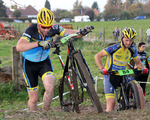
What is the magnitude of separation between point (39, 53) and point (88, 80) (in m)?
1.44

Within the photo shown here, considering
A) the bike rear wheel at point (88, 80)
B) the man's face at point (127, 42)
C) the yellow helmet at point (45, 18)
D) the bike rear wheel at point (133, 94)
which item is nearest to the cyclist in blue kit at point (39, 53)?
the yellow helmet at point (45, 18)

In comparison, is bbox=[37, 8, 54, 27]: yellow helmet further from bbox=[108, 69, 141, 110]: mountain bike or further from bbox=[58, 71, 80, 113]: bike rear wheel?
bbox=[108, 69, 141, 110]: mountain bike

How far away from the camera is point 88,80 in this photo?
15.4 ft

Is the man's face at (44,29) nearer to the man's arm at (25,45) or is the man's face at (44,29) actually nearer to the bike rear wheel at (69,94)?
the man's arm at (25,45)

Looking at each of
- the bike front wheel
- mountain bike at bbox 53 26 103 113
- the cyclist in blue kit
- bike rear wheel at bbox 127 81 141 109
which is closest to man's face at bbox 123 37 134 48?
bike rear wheel at bbox 127 81 141 109

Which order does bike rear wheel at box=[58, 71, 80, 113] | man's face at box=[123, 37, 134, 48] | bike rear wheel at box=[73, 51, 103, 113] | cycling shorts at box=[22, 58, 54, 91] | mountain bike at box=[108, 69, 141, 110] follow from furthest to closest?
man's face at box=[123, 37, 134, 48] → cycling shorts at box=[22, 58, 54, 91] → mountain bike at box=[108, 69, 141, 110] → bike rear wheel at box=[58, 71, 80, 113] → bike rear wheel at box=[73, 51, 103, 113]

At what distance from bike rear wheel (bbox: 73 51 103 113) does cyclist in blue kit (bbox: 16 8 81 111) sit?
0.76 meters

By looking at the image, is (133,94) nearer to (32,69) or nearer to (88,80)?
(88,80)

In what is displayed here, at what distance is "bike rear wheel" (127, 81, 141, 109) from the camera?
5.20 m

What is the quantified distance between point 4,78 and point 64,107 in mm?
3833

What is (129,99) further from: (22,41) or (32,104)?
(22,41)

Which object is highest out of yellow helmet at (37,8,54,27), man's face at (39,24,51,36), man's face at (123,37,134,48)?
yellow helmet at (37,8,54,27)

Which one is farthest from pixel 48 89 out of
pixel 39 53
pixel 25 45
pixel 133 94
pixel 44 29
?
pixel 133 94

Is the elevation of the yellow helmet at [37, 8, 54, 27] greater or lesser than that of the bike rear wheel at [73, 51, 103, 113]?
greater
